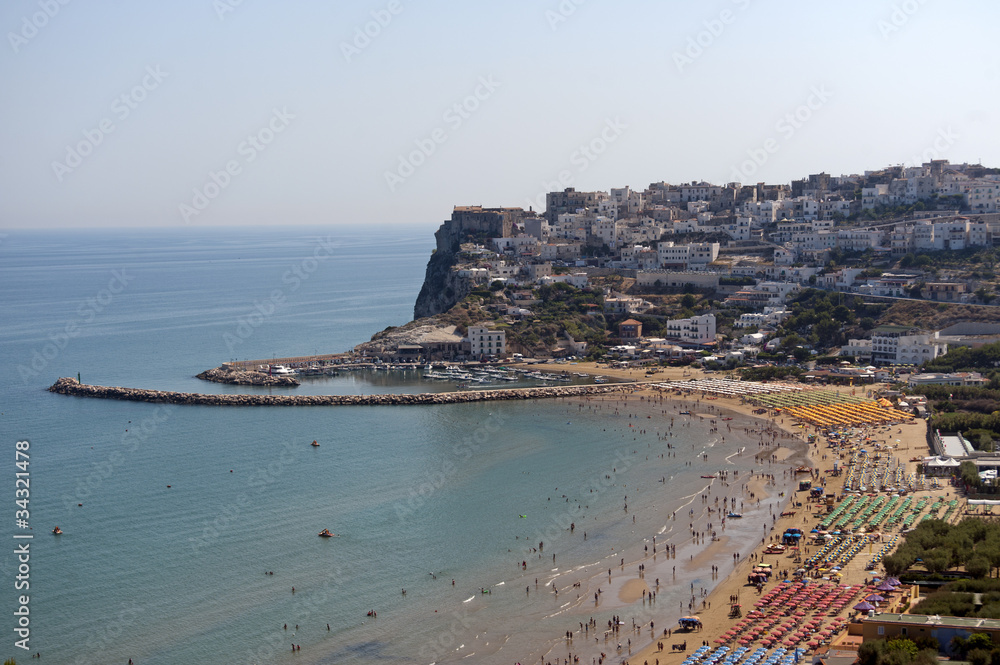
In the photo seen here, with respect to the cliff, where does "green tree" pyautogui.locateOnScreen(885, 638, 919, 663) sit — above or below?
below

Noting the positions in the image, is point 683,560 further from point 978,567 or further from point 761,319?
point 761,319

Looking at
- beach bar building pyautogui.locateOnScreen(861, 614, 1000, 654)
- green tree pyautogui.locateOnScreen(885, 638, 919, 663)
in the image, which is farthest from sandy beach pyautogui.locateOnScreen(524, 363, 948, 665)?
green tree pyautogui.locateOnScreen(885, 638, 919, 663)

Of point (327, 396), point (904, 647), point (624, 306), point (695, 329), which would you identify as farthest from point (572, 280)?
point (904, 647)

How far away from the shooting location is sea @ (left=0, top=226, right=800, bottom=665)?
19.7m

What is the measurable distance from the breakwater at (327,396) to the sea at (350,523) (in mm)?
876

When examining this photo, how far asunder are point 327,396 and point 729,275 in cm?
2851

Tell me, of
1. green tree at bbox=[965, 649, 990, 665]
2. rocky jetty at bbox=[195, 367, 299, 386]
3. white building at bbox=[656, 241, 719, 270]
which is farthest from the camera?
white building at bbox=[656, 241, 719, 270]

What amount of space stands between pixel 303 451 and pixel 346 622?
14.5 metres

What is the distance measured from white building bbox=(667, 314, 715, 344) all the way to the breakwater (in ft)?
27.3

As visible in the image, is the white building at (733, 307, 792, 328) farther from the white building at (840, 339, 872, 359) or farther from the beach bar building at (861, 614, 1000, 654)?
the beach bar building at (861, 614, 1000, 654)

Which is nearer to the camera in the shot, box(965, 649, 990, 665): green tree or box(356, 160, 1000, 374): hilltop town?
box(965, 649, 990, 665): green tree

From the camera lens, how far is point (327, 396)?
43.7 metres

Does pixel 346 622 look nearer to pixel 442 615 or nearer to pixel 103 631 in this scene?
pixel 442 615

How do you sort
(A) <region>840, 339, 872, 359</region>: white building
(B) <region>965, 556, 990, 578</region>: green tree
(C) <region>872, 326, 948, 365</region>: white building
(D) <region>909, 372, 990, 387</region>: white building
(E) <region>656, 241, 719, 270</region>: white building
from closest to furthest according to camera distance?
1. (B) <region>965, 556, 990, 578</region>: green tree
2. (D) <region>909, 372, 990, 387</region>: white building
3. (C) <region>872, 326, 948, 365</region>: white building
4. (A) <region>840, 339, 872, 359</region>: white building
5. (E) <region>656, 241, 719, 270</region>: white building
